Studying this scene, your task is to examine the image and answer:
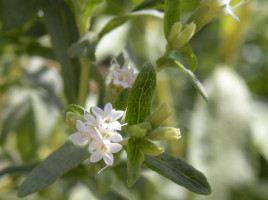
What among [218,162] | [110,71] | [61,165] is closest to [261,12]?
[218,162]

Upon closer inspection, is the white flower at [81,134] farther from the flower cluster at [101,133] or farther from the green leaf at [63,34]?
the green leaf at [63,34]

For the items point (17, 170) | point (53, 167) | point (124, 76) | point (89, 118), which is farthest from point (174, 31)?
point (17, 170)

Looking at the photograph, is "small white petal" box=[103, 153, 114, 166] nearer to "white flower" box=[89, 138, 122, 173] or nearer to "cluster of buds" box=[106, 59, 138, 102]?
"white flower" box=[89, 138, 122, 173]

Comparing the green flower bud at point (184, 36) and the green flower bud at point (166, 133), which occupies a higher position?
the green flower bud at point (184, 36)

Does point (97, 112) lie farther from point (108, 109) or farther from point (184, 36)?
point (184, 36)

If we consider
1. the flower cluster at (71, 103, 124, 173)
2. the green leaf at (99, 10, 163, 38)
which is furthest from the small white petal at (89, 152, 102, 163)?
the green leaf at (99, 10, 163, 38)

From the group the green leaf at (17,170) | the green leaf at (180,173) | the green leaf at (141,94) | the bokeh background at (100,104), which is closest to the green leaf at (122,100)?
the green leaf at (141,94)

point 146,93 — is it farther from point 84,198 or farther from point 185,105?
point 185,105
